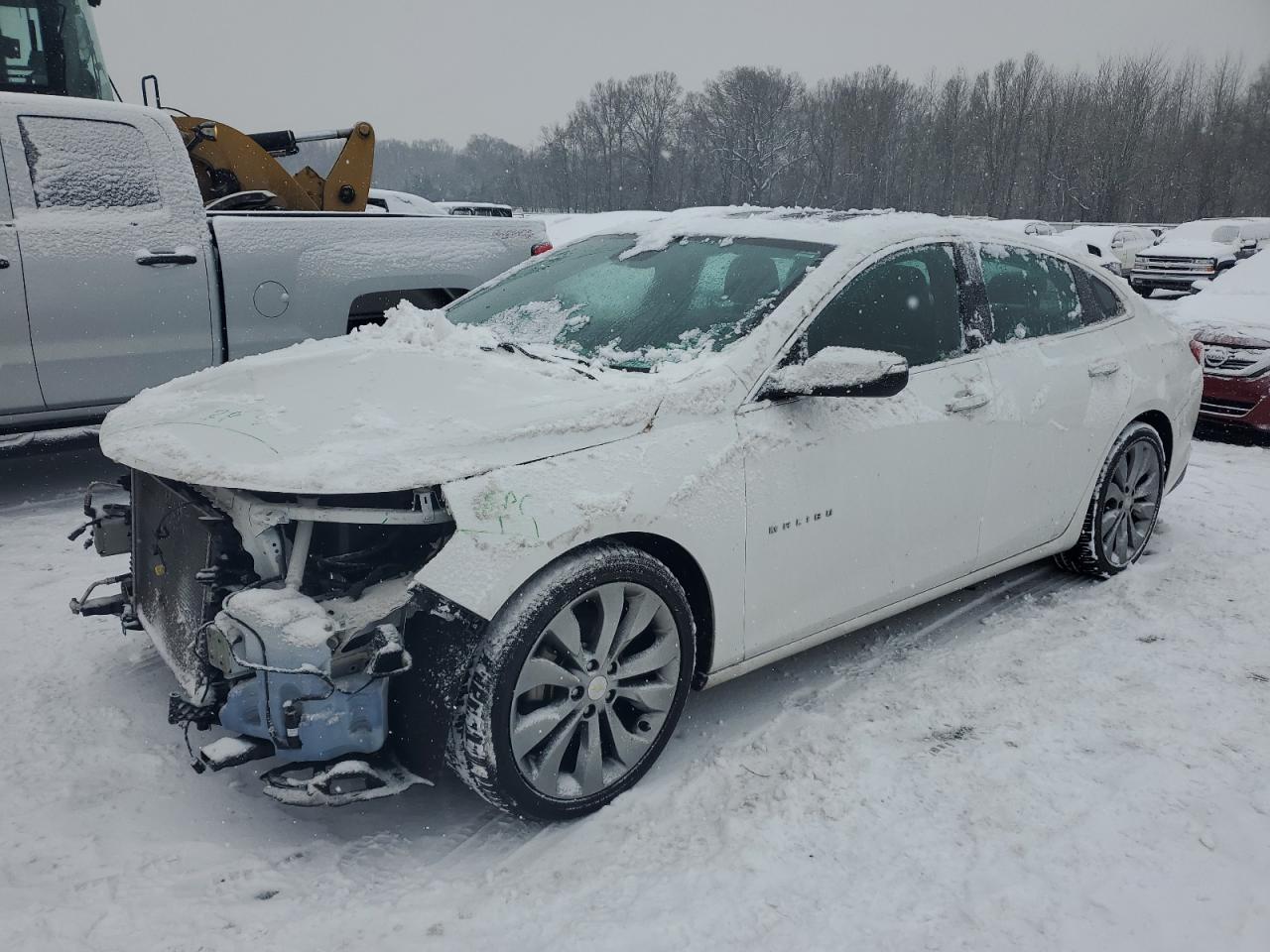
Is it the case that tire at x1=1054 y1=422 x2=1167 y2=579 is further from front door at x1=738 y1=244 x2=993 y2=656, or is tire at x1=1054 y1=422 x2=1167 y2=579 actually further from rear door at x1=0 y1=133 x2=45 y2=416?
rear door at x1=0 y1=133 x2=45 y2=416

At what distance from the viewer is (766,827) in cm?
277

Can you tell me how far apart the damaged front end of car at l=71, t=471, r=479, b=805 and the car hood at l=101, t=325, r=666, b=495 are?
135 mm

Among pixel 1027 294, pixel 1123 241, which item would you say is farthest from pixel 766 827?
pixel 1123 241

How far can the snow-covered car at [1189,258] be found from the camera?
21375mm

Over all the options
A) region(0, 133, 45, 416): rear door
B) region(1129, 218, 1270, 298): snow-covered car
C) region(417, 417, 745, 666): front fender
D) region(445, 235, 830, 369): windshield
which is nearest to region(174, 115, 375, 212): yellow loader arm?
region(0, 133, 45, 416): rear door

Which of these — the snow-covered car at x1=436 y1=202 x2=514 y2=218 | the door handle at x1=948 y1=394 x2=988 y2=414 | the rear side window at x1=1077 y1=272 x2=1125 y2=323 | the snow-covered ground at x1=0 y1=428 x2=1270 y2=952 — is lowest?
the snow-covered ground at x1=0 y1=428 x2=1270 y2=952

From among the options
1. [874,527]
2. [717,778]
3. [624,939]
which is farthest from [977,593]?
[624,939]

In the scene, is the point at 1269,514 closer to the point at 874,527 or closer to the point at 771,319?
the point at 874,527

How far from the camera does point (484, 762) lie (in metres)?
2.55

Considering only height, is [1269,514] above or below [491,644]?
below

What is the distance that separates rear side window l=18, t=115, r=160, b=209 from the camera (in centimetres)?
509

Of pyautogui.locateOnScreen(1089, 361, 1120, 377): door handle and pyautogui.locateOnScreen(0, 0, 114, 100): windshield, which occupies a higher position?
pyautogui.locateOnScreen(0, 0, 114, 100): windshield

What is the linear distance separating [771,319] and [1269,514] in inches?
163

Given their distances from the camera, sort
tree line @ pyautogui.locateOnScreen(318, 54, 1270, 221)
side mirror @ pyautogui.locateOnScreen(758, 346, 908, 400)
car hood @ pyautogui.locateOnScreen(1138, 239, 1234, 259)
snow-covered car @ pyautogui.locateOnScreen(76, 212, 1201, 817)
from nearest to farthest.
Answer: snow-covered car @ pyautogui.locateOnScreen(76, 212, 1201, 817), side mirror @ pyautogui.locateOnScreen(758, 346, 908, 400), car hood @ pyautogui.locateOnScreen(1138, 239, 1234, 259), tree line @ pyautogui.locateOnScreen(318, 54, 1270, 221)
